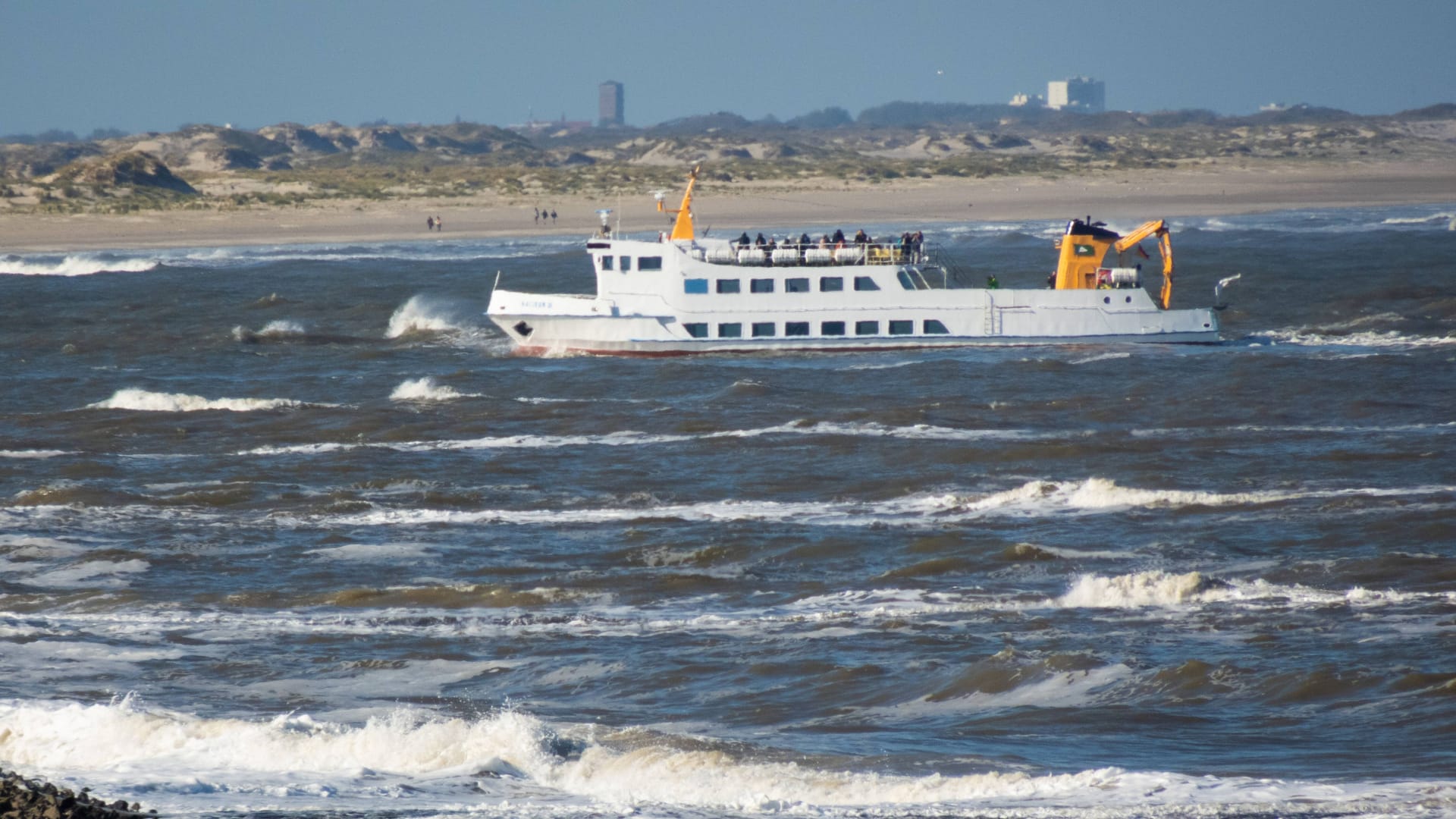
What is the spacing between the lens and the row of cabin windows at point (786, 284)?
133ft

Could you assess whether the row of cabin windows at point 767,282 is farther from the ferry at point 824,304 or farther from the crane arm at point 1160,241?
the crane arm at point 1160,241

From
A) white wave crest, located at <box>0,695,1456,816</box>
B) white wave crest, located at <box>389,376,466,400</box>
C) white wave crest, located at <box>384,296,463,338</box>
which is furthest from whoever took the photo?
white wave crest, located at <box>384,296,463,338</box>

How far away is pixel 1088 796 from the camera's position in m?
11.7

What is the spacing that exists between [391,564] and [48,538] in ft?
17.7

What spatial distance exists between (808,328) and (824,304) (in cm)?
80

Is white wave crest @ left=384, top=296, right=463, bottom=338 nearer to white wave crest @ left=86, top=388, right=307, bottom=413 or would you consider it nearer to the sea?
the sea

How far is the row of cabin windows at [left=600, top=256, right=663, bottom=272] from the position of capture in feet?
133

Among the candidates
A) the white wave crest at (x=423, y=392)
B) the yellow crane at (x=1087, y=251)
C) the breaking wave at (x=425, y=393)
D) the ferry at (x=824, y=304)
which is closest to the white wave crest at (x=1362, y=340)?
the ferry at (x=824, y=304)

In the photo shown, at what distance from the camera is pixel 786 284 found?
40594mm

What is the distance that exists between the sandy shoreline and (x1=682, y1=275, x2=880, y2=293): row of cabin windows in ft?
112

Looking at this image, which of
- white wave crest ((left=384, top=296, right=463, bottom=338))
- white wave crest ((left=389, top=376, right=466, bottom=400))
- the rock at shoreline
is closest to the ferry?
white wave crest ((left=389, top=376, right=466, bottom=400))

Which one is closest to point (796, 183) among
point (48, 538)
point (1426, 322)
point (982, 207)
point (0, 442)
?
point (982, 207)

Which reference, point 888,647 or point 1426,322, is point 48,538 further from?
point 1426,322

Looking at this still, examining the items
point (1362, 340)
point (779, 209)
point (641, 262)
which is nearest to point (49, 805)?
point (641, 262)
